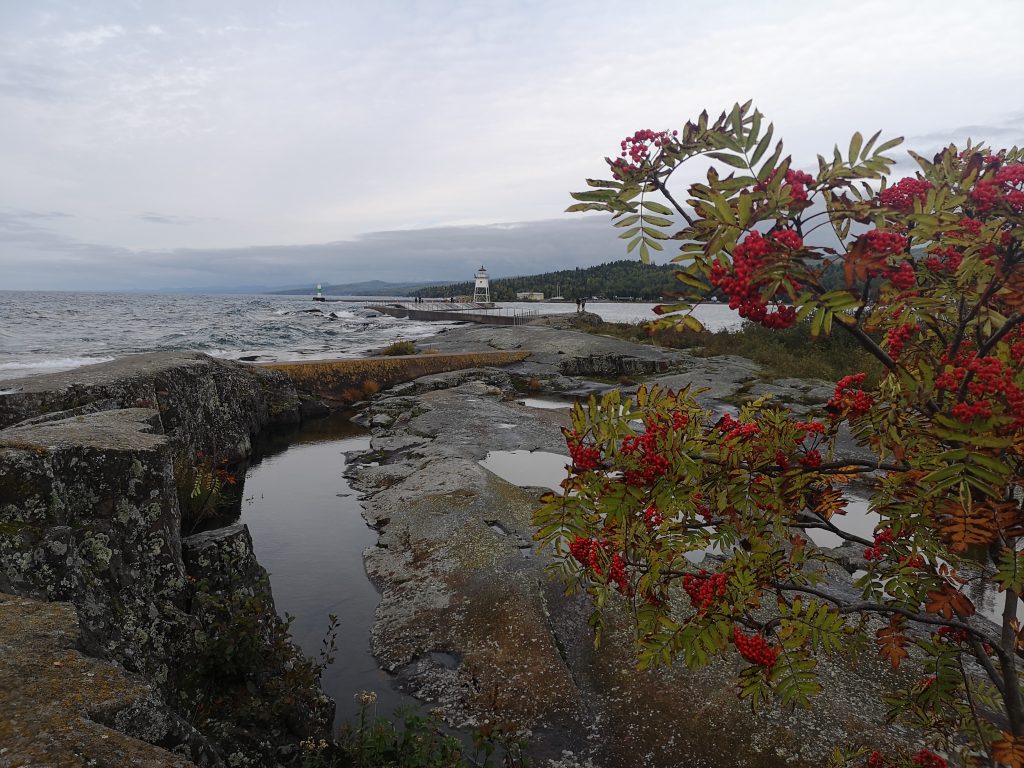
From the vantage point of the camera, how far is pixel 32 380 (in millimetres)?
9320

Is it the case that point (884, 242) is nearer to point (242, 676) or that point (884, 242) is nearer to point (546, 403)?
point (242, 676)

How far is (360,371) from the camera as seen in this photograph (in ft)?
67.8

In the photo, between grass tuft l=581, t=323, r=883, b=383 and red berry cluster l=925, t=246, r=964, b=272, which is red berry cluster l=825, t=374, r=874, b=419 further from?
grass tuft l=581, t=323, r=883, b=383

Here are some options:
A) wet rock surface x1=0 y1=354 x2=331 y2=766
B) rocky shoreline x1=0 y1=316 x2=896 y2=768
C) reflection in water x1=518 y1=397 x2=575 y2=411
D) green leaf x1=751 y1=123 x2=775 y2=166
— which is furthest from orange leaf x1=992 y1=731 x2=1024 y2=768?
reflection in water x1=518 y1=397 x2=575 y2=411

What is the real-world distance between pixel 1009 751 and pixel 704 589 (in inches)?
46.0

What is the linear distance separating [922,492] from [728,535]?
36.2 inches

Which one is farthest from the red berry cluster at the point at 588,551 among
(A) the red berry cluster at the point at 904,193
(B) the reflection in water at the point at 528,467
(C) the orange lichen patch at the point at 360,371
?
(C) the orange lichen patch at the point at 360,371

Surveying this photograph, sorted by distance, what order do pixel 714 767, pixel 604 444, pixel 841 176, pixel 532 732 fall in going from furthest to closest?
pixel 532 732 → pixel 714 767 → pixel 604 444 → pixel 841 176

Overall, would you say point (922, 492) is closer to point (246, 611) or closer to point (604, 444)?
point (604, 444)

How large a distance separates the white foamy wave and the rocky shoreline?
20.4 m

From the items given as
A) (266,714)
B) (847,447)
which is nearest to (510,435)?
(847,447)

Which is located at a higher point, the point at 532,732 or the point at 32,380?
the point at 32,380

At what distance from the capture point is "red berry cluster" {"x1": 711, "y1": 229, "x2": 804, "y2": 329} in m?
1.93

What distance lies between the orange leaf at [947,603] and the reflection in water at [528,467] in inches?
318
